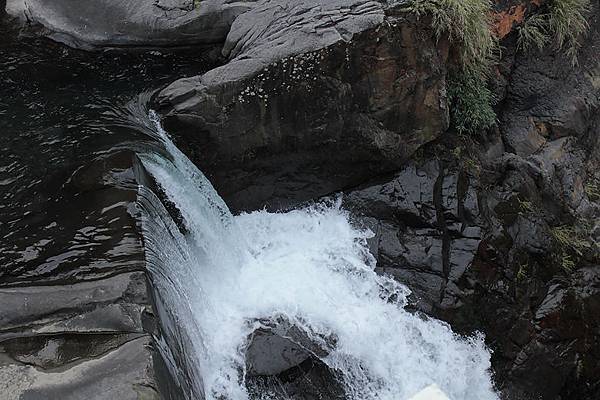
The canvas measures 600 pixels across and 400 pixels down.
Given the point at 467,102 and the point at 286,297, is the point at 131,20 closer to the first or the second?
the point at 286,297

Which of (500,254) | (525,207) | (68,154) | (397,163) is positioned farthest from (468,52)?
(68,154)

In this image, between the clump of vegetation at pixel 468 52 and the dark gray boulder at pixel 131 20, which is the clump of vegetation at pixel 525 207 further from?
the dark gray boulder at pixel 131 20

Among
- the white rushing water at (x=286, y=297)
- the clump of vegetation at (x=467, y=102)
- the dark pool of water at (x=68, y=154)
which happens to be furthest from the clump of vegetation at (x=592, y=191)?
the dark pool of water at (x=68, y=154)

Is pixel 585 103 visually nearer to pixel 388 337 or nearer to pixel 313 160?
pixel 313 160

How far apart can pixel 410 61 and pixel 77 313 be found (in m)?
3.76

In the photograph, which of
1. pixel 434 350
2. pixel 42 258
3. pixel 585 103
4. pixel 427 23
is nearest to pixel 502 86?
pixel 585 103

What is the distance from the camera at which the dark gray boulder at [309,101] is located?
17.8 feet

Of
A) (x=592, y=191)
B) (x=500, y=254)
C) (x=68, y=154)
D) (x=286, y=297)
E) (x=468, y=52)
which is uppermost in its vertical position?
(x=468, y=52)

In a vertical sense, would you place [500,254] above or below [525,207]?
below

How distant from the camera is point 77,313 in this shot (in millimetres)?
3428

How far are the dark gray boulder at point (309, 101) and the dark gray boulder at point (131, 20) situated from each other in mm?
426

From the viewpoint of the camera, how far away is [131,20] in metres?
6.47

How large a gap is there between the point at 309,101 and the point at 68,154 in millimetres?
2129

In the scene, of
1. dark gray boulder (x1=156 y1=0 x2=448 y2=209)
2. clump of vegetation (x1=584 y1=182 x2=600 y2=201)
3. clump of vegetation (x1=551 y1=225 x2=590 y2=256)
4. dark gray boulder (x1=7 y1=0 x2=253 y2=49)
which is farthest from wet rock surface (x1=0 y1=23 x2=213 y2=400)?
clump of vegetation (x1=584 y1=182 x2=600 y2=201)
